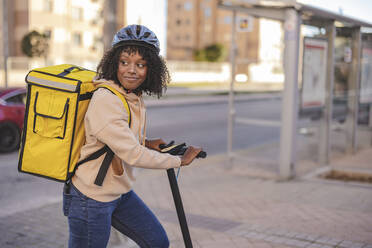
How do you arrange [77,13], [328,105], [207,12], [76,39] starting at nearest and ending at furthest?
[328,105] → [77,13] → [76,39] → [207,12]

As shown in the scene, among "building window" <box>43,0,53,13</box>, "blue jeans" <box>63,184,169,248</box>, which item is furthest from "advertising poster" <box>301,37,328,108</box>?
"building window" <box>43,0,53,13</box>

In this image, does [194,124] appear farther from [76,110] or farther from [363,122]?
[76,110]

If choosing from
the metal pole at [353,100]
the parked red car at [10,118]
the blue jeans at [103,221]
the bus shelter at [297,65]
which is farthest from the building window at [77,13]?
the blue jeans at [103,221]

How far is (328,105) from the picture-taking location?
820 cm

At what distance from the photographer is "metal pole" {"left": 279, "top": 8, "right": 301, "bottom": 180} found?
6926 mm

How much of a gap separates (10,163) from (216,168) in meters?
3.55

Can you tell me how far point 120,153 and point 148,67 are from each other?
528 millimetres

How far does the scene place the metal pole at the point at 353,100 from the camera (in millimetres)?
9375

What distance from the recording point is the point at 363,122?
10.9 meters

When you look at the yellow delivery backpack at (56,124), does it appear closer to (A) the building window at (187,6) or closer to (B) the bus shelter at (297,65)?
(B) the bus shelter at (297,65)

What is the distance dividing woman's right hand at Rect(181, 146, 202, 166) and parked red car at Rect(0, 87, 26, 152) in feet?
25.6

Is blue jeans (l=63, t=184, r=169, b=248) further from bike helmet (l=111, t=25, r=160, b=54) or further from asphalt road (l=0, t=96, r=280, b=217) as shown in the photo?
asphalt road (l=0, t=96, r=280, b=217)

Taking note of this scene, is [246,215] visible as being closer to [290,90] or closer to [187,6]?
[290,90]

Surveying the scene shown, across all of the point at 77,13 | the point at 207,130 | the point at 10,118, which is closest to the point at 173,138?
the point at 207,130
